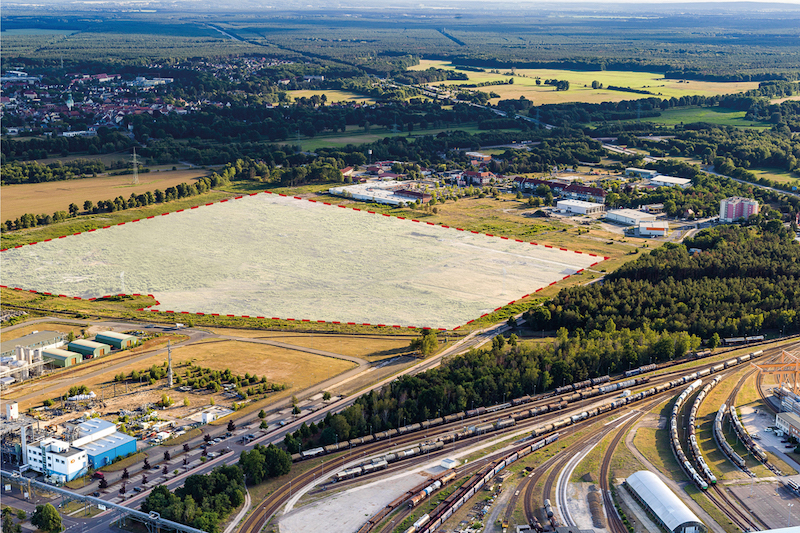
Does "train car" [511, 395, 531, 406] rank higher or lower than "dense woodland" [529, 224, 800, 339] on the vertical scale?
lower

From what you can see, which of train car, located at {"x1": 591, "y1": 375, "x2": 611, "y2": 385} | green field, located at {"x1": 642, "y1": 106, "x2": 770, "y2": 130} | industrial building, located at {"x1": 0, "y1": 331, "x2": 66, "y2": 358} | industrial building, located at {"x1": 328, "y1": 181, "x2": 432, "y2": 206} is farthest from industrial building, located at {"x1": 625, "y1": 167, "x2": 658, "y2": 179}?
industrial building, located at {"x1": 0, "y1": 331, "x2": 66, "y2": 358}

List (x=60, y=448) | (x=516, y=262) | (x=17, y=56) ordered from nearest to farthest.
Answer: (x=60, y=448) → (x=516, y=262) → (x=17, y=56)

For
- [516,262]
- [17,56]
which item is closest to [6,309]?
[516,262]

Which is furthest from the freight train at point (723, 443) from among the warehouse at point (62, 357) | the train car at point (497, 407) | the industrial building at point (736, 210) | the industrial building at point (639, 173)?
the industrial building at point (639, 173)

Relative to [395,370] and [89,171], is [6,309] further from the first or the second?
[89,171]

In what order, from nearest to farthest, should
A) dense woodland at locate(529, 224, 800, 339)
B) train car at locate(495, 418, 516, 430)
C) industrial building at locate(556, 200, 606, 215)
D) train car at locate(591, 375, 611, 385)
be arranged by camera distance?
train car at locate(495, 418, 516, 430)
train car at locate(591, 375, 611, 385)
dense woodland at locate(529, 224, 800, 339)
industrial building at locate(556, 200, 606, 215)

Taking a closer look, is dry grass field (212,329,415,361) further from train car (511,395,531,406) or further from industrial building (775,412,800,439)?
industrial building (775,412,800,439)

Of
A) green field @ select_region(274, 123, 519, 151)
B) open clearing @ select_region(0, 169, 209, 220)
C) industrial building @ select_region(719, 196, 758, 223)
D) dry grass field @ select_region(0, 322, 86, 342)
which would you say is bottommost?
dry grass field @ select_region(0, 322, 86, 342)
